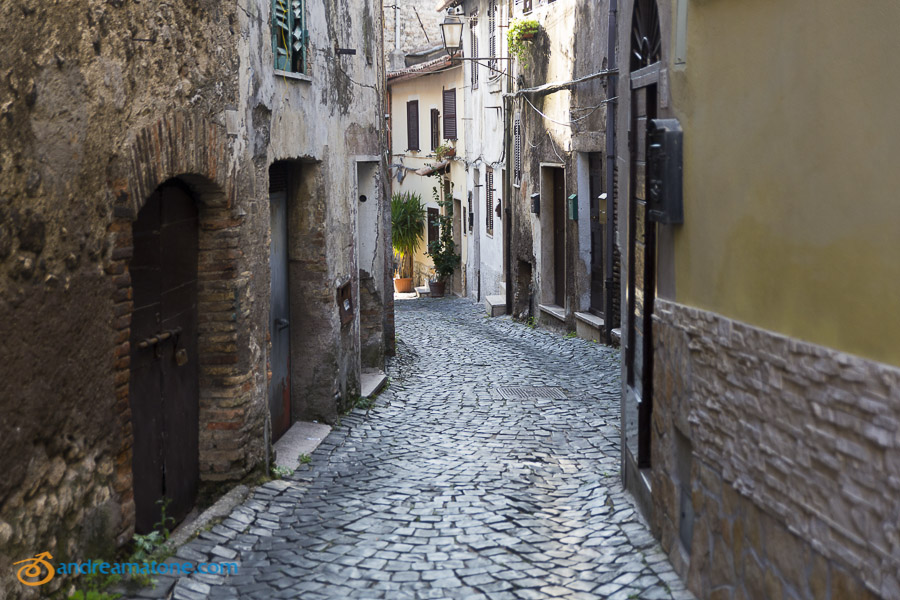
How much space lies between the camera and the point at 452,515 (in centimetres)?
636

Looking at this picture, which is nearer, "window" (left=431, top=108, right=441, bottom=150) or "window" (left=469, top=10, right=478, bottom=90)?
"window" (left=469, top=10, right=478, bottom=90)

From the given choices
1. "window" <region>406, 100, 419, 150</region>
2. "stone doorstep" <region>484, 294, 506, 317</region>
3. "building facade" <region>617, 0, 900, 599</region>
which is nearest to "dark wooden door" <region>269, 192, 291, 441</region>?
"building facade" <region>617, 0, 900, 599</region>

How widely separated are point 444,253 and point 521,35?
9.69m

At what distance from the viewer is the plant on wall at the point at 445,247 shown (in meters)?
25.6

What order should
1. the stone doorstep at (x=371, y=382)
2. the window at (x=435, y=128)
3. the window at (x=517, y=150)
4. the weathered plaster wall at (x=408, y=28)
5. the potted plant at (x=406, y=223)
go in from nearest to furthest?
1. the stone doorstep at (x=371, y=382)
2. the window at (x=517, y=150)
3. the potted plant at (x=406, y=223)
4. the window at (x=435, y=128)
5. the weathered plaster wall at (x=408, y=28)

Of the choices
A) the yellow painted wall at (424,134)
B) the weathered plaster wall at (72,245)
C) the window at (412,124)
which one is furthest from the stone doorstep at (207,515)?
the window at (412,124)

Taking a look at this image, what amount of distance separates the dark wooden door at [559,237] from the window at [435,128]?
38.9 feet

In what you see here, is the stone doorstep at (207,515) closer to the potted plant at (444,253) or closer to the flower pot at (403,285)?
the potted plant at (444,253)

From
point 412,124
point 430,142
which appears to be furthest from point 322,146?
point 412,124

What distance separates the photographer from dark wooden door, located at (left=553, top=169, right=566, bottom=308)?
1588 centimetres

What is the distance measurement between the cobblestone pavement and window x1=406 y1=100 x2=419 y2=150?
19.8 meters

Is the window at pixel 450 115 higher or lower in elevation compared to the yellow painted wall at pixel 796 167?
higher

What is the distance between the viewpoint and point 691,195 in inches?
193

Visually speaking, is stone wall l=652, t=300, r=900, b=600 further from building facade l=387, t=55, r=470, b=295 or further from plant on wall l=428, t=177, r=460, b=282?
plant on wall l=428, t=177, r=460, b=282
